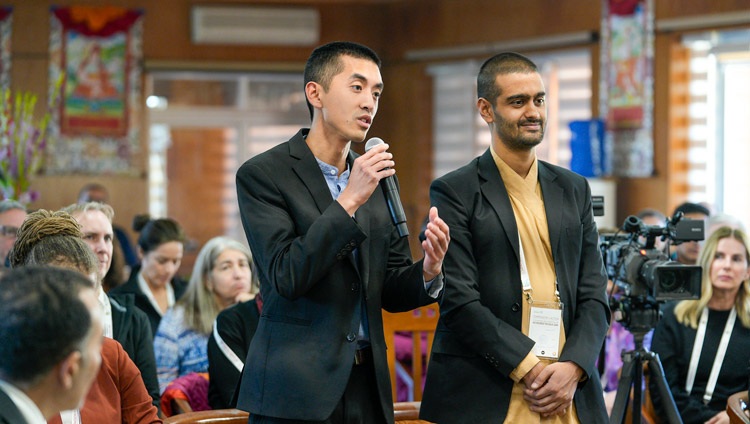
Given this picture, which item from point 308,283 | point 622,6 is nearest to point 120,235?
point 622,6

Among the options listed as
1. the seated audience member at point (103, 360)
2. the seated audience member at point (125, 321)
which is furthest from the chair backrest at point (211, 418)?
the seated audience member at point (125, 321)

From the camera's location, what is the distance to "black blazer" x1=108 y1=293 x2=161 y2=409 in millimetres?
2938

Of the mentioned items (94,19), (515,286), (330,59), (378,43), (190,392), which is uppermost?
(94,19)

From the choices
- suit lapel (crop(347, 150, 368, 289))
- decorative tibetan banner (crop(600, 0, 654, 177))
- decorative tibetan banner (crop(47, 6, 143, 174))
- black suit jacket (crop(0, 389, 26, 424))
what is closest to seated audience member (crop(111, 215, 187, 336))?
suit lapel (crop(347, 150, 368, 289))

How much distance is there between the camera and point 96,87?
8.63 metres

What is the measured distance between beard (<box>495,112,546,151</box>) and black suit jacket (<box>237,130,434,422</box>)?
1.57 feet

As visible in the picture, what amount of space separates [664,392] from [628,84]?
4.75m

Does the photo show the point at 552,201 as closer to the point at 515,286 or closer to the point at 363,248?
the point at 515,286

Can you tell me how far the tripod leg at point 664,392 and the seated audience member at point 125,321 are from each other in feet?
4.66

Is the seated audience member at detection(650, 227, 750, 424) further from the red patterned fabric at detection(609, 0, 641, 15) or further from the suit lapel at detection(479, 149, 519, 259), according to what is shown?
the red patterned fabric at detection(609, 0, 641, 15)

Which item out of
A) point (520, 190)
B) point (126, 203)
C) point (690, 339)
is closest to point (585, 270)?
point (520, 190)

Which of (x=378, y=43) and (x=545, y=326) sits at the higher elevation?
(x=378, y=43)

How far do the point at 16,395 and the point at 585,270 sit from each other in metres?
1.54

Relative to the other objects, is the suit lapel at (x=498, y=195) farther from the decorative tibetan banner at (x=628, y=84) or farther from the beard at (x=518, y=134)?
the decorative tibetan banner at (x=628, y=84)
